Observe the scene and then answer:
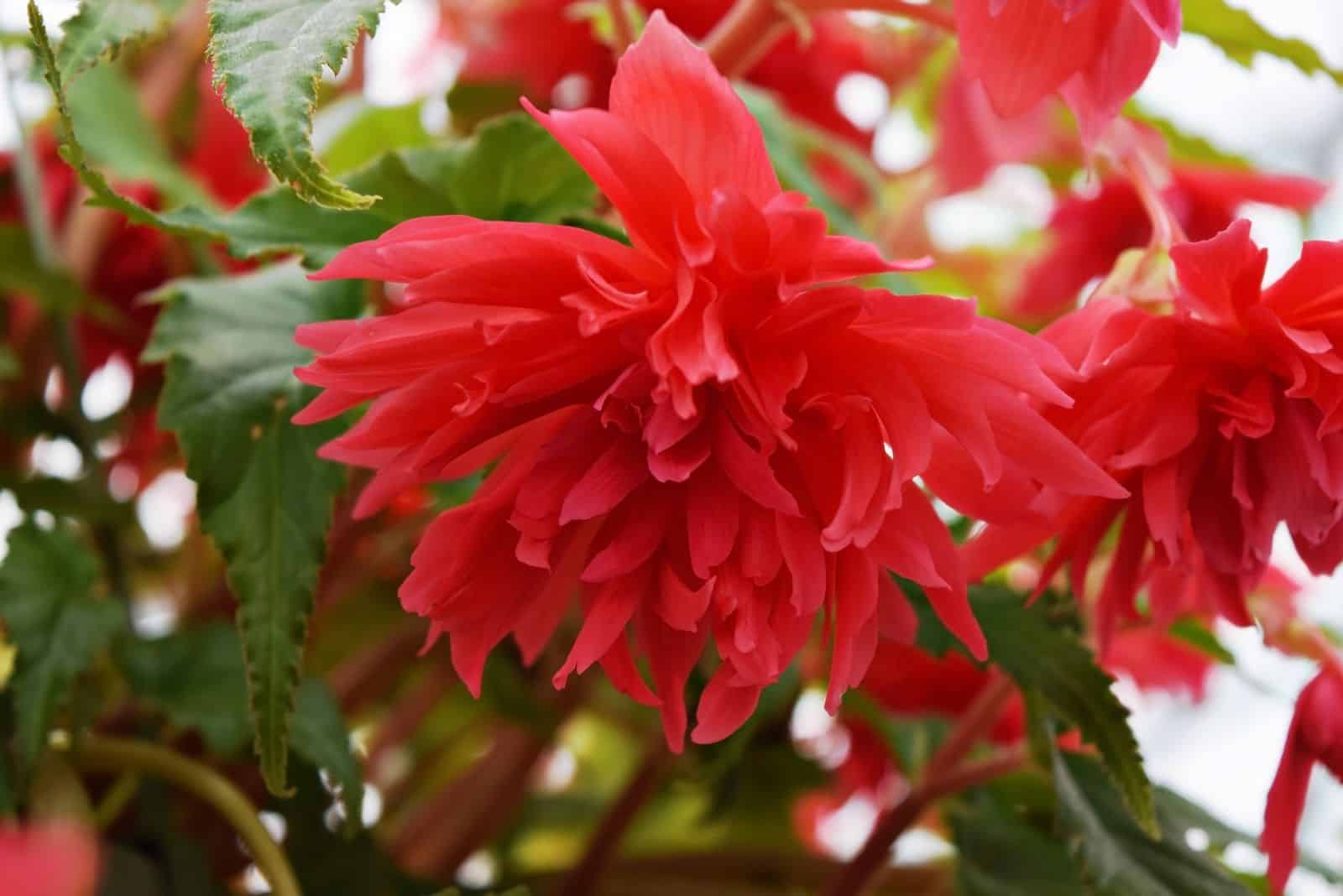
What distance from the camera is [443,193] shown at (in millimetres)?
355

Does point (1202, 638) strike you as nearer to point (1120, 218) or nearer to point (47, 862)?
point (1120, 218)

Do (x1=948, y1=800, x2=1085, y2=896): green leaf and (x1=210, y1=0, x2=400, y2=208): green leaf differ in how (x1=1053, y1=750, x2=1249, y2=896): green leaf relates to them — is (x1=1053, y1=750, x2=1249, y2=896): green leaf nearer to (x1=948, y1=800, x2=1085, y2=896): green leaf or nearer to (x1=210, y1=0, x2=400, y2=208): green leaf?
(x1=948, y1=800, x2=1085, y2=896): green leaf

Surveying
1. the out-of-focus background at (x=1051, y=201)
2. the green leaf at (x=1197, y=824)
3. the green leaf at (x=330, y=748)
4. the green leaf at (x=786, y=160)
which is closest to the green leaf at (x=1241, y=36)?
the out-of-focus background at (x=1051, y=201)

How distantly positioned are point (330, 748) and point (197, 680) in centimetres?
8

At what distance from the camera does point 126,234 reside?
531mm

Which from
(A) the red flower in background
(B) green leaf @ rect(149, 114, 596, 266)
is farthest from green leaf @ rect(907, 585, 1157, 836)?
(A) the red flower in background

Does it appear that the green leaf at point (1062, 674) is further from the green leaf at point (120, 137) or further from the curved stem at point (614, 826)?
the green leaf at point (120, 137)

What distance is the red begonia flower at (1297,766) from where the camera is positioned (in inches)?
12.4

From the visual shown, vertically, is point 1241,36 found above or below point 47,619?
above

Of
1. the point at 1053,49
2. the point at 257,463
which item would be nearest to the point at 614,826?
the point at 257,463

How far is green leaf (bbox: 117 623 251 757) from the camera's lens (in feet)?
1.28

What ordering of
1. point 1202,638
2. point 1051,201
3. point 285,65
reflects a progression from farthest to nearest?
1. point 1051,201
2. point 1202,638
3. point 285,65

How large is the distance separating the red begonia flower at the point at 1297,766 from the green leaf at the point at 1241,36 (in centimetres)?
18

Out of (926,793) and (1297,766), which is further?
(926,793)
